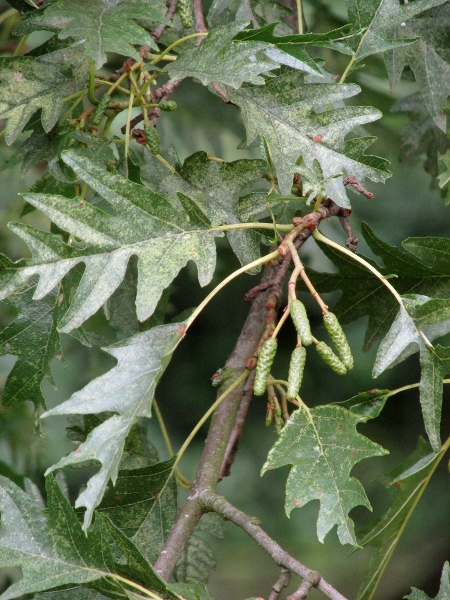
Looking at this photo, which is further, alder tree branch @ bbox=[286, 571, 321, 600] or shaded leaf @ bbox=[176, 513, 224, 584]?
shaded leaf @ bbox=[176, 513, 224, 584]

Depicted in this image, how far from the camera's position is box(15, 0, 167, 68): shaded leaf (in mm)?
751

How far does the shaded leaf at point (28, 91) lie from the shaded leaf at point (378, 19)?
37 centimetres

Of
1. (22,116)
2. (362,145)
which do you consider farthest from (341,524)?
(22,116)

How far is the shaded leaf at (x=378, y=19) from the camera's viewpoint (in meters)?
0.96

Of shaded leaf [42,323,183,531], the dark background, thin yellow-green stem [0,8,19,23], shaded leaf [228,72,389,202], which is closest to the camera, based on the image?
shaded leaf [42,323,183,531]

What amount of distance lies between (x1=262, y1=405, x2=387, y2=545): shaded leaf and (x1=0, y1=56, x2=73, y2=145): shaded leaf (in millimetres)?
456

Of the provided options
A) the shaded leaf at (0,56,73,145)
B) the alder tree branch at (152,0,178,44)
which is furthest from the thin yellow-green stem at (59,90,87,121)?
the alder tree branch at (152,0,178,44)

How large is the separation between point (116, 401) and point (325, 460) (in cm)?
24

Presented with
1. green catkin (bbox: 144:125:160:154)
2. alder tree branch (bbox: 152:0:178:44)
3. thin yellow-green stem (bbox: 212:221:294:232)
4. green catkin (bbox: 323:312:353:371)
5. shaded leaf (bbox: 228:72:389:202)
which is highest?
alder tree branch (bbox: 152:0:178:44)

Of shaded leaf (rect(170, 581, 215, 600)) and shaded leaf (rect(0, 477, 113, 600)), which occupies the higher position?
shaded leaf (rect(0, 477, 113, 600))

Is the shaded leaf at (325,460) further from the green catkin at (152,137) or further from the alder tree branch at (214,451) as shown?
the green catkin at (152,137)

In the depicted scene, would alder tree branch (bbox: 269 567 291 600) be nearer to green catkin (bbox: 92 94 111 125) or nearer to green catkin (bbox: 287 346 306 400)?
green catkin (bbox: 287 346 306 400)

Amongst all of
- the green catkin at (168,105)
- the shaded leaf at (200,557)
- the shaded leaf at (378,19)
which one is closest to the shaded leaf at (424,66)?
the shaded leaf at (378,19)

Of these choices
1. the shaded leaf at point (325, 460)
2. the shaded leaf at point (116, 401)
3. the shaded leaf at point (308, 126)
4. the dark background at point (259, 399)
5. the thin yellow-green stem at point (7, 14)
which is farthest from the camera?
the dark background at point (259, 399)
